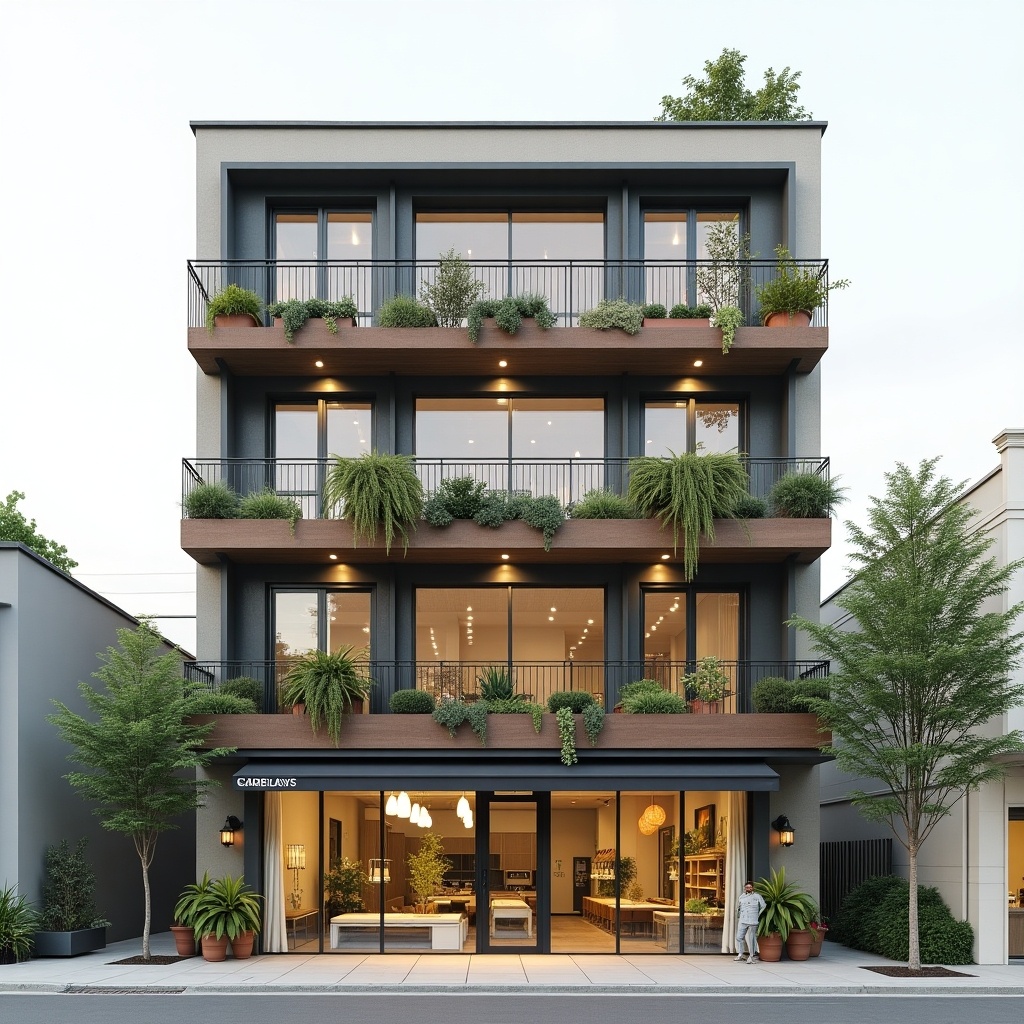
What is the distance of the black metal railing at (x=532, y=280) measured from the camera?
22281 millimetres

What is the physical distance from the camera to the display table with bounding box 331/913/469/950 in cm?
1995

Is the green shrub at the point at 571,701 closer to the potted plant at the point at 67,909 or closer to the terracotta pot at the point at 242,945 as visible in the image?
the terracotta pot at the point at 242,945

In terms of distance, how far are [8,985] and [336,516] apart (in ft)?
29.8

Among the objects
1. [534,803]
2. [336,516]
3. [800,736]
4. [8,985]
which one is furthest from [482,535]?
[8,985]

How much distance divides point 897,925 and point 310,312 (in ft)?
48.8

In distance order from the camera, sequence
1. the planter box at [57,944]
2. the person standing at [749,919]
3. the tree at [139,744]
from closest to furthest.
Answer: the tree at [139,744] → the person standing at [749,919] → the planter box at [57,944]

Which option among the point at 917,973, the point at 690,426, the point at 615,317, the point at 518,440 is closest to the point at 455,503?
→ the point at 518,440

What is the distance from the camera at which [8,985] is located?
1588cm

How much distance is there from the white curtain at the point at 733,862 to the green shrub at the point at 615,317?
8650mm

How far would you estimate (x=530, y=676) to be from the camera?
2161cm

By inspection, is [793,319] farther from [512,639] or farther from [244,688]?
[244,688]

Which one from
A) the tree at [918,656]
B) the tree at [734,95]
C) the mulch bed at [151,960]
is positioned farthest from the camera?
the tree at [734,95]

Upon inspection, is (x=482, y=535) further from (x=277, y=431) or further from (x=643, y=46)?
(x=643, y=46)
